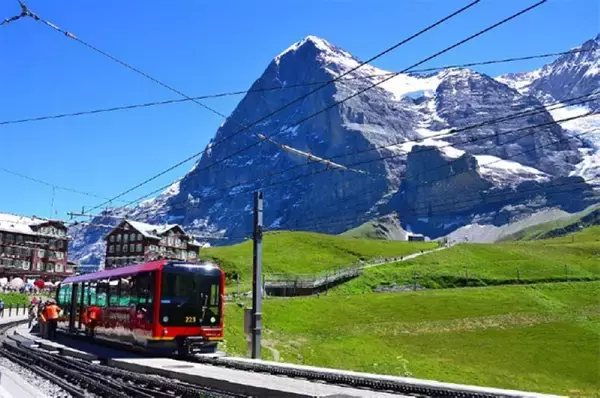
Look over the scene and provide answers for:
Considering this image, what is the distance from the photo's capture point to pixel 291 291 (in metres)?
78.0

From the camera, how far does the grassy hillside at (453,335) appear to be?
3606 centimetres

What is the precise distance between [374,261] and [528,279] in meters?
30.4

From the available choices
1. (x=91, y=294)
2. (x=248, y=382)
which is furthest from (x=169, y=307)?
(x=91, y=294)

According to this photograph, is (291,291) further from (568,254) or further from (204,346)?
(568,254)

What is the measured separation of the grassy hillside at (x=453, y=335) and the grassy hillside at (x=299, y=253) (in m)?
35.8

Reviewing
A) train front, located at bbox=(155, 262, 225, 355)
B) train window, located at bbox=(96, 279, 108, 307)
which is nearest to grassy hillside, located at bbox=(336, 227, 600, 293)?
train window, located at bbox=(96, 279, 108, 307)

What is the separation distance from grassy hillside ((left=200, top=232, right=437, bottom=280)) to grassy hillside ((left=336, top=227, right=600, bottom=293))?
691 inches

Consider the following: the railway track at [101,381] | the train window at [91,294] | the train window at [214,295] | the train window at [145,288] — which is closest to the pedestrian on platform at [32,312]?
the train window at [91,294]

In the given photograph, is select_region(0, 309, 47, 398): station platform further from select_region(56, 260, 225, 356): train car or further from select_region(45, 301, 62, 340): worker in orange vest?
select_region(45, 301, 62, 340): worker in orange vest

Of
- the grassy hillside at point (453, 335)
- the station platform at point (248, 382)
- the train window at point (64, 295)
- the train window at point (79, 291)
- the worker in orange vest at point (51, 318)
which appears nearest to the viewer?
the station platform at point (248, 382)

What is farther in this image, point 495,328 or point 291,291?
point 291,291

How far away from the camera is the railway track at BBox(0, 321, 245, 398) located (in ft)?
52.4

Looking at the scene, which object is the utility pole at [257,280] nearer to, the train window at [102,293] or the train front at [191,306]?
the train front at [191,306]

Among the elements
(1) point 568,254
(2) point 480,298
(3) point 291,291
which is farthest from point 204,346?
(1) point 568,254
